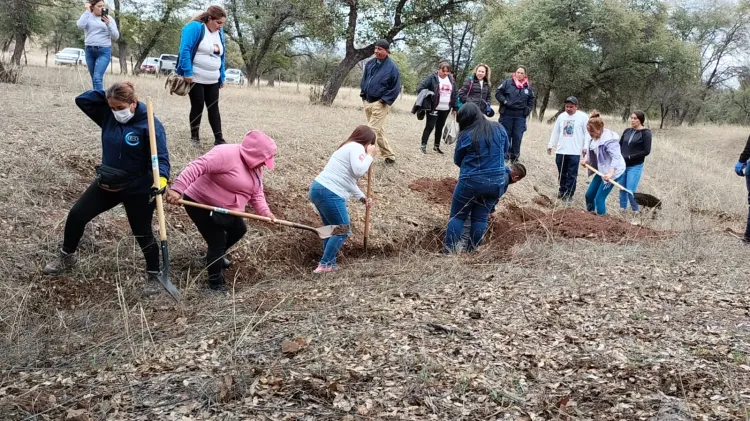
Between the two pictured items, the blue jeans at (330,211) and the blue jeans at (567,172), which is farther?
the blue jeans at (567,172)

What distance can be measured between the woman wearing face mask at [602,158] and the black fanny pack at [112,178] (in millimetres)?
6069

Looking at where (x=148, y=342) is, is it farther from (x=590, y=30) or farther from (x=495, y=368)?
(x=590, y=30)

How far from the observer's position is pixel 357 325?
363 cm

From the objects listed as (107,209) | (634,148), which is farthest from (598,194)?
(107,209)

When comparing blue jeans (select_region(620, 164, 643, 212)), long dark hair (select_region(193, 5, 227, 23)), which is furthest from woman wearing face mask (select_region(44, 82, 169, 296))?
blue jeans (select_region(620, 164, 643, 212))

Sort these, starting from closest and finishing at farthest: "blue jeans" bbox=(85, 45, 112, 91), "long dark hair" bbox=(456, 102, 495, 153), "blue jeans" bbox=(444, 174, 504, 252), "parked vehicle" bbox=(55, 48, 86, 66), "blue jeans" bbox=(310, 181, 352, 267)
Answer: "blue jeans" bbox=(310, 181, 352, 267) → "long dark hair" bbox=(456, 102, 495, 153) → "blue jeans" bbox=(444, 174, 504, 252) → "blue jeans" bbox=(85, 45, 112, 91) → "parked vehicle" bbox=(55, 48, 86, 66)

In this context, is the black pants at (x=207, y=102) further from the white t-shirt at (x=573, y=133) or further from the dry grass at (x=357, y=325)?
the white t-shirt at (x=573, y=133)

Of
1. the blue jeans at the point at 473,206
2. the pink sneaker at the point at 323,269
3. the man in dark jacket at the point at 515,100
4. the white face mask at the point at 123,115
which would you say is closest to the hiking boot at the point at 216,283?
the pink sneaker at the point at 323,269

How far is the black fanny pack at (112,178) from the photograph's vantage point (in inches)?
157

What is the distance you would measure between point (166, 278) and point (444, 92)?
19.9 feet

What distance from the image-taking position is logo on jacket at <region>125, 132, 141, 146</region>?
13.3 ft

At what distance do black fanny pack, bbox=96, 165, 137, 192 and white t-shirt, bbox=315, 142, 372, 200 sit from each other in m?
1.60

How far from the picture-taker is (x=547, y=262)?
16.0ft

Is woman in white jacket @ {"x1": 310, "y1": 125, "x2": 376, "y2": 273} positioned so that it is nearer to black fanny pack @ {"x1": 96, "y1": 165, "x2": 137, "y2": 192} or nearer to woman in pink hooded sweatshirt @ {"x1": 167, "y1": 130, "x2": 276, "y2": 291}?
woman in pink hooded sweatshirt @ {"x1": 167, "y1": 130, "x2": 276, "y2": 291}
